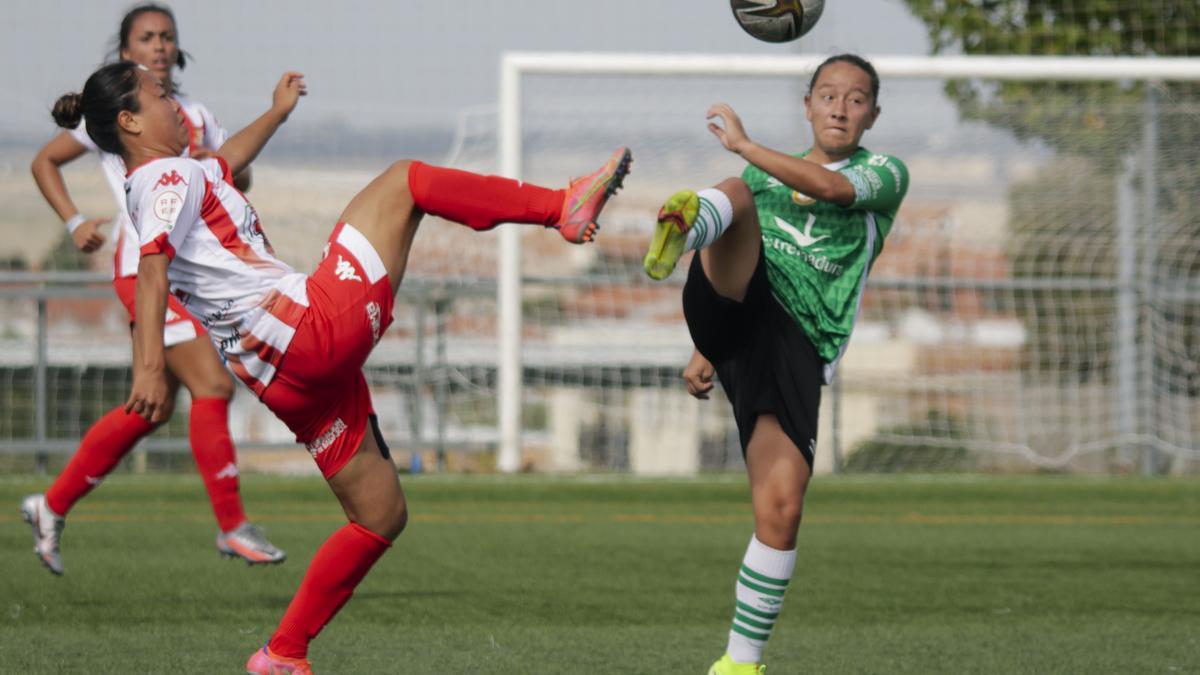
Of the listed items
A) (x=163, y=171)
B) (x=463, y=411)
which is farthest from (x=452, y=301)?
(x=163, y=171)

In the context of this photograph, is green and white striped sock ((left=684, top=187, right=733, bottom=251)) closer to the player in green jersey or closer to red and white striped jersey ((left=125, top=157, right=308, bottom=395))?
the player in green jersey

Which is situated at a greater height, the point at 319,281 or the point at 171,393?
the point at 319,281

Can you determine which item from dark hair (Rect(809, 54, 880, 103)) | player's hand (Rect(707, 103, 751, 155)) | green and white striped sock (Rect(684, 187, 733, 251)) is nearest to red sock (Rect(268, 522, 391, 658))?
green and white striped sock (Rect(684, 187, 733, 251))

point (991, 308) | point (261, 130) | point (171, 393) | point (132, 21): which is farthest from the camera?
point (991, 308)

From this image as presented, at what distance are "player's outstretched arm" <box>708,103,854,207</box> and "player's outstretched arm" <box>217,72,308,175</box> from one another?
1386mm

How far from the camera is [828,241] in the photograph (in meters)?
4.33

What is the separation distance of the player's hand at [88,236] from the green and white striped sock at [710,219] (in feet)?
9.13

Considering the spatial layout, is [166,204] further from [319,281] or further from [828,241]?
[828,241]

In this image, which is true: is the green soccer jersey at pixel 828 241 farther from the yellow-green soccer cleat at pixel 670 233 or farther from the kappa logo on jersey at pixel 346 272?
the kappa logo on jersey at pixel 346 272

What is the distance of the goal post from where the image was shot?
38.4ft

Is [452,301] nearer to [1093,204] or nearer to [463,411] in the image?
[463,411]

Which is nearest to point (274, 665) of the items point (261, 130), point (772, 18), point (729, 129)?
point (729, 129)

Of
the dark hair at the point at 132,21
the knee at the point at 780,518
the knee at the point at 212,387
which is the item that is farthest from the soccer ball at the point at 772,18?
the knee at the point at 212,387

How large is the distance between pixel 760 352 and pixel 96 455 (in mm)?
2611
